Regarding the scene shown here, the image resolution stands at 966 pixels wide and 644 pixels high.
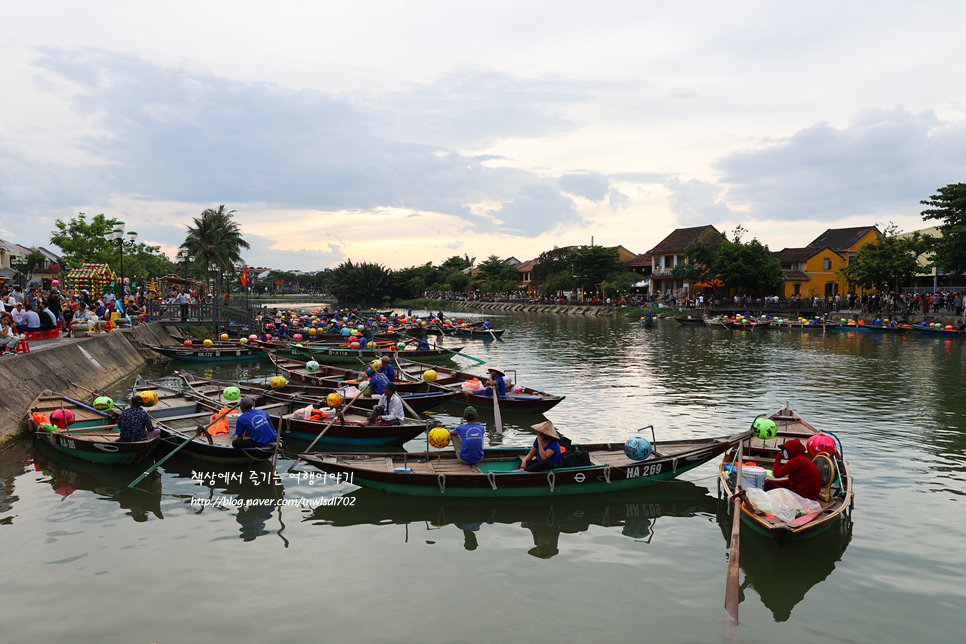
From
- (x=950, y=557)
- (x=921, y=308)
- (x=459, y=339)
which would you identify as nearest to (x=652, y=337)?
(x=459, y=339)

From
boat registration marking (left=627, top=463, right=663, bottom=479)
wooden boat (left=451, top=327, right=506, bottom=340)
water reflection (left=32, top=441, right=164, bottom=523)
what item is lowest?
water reflection (left=32, top=441, right=164, bottom=523)

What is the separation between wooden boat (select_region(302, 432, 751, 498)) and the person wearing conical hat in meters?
0.14

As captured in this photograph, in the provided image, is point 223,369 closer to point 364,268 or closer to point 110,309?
point 110,309

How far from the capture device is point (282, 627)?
6.84 m

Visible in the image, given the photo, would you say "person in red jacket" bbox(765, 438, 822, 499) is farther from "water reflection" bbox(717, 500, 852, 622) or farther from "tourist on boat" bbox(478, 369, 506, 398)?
"tourist on boat" bbox(478, 369, 506, 398)

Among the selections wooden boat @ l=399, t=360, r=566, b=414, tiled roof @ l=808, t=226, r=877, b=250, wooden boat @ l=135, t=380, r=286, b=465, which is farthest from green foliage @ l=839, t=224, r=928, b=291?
wooden boat @ l=135, t=380, r=286, b=465

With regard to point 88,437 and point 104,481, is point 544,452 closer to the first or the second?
point 104,481

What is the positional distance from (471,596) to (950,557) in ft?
24.3

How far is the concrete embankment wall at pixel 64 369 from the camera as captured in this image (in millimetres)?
14430

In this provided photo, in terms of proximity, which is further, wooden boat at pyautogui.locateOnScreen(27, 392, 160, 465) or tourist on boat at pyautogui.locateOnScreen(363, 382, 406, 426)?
tourist on boat at pyautogui.locateOnScreen(363, 382, 406, 426)

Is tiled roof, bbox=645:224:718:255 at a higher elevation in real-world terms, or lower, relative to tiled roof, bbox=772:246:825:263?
higher

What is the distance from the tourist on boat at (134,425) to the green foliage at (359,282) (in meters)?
79.7

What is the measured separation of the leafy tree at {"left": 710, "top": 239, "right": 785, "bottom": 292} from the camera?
58.1 metres

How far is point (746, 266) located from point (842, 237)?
22.1m
